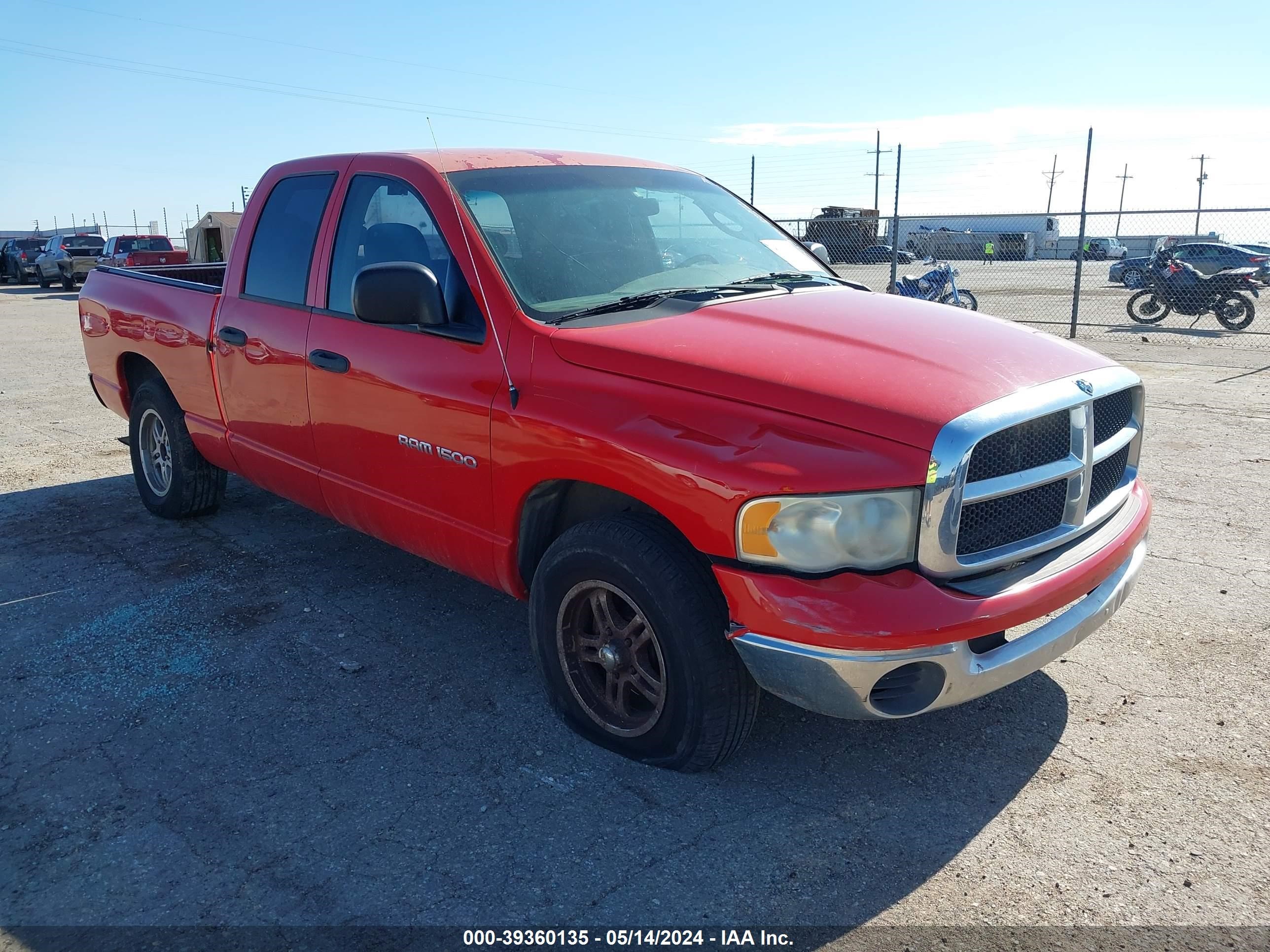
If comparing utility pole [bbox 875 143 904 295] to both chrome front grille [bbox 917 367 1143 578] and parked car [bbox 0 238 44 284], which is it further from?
parked car [bbox 0 238 44 284]

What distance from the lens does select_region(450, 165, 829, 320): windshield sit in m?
3.60

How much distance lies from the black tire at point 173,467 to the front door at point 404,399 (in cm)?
174

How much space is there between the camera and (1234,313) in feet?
53.0

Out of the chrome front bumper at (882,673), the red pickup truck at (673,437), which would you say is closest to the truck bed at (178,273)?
the red pickup truck at (673,437)

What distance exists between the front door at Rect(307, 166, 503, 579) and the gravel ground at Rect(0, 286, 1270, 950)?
1.93 ft

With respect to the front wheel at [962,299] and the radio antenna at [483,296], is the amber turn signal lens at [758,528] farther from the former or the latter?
the front wheel at [962,299]

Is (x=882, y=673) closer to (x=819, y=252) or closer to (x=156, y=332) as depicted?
(x=819, y=252)

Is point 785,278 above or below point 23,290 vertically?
above

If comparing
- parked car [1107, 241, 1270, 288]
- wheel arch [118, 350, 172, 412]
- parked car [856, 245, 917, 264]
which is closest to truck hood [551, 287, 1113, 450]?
wheel arch [118, 350, 172, 412]

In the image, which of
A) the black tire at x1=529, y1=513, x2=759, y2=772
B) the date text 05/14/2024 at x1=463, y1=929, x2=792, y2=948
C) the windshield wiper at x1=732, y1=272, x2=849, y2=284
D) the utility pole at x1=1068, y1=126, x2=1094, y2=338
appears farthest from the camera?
the utility pole at x1=1068, y1=126, x2=1094, y2=338

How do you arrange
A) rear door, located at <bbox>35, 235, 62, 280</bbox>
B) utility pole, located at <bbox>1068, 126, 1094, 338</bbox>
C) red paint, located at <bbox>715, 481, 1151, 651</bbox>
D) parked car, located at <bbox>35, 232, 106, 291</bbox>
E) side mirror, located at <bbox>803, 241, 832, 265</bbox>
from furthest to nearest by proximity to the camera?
rear door, located at <bbox>35, 235, 62, 280</bbox> → parked car, located at <bbox>35, 232, 106, 291</bbox> → utility pole, located at <bbox>1068, 126, 1094, 338</bbox> → side mirror, located at <bbox>803, 241, 832, 265</bbox> → red paint, located at <bbox>715, 481, 1151, 651</bbox>

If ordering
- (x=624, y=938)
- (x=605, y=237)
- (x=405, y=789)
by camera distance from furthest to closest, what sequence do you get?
(x=605, y=237) < (x=405, y=789) < (x=624, y=938)

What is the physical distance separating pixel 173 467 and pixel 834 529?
4419 mm

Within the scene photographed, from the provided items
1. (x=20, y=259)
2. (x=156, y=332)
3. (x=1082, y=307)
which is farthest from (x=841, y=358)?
(x=20, y=259)
